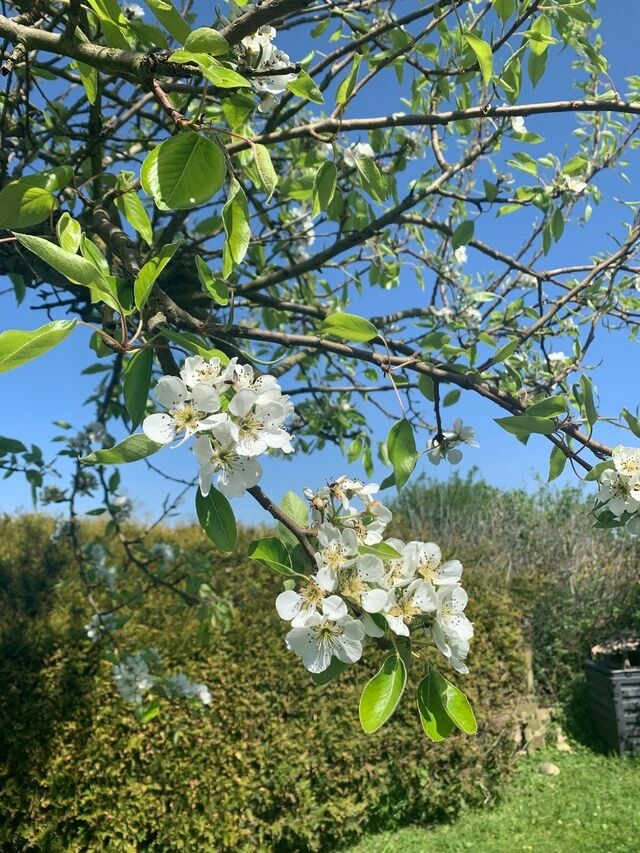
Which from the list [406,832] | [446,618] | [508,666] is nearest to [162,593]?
[406,832]

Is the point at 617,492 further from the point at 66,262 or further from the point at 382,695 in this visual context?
the point at 66,262

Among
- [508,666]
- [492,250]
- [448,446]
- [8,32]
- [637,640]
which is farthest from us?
[637,640]

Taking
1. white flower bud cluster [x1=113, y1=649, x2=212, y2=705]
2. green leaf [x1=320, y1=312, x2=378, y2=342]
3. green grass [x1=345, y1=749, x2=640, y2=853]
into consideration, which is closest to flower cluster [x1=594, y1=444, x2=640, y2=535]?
green leaf [x1=320, y1=312, x2=378, y2=342]

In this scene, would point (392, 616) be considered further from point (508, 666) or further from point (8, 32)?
point (508, 666)

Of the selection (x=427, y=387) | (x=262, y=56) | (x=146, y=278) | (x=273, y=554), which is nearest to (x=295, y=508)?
(x=273, y=554)

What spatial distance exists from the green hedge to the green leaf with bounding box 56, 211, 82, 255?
7.15 ft

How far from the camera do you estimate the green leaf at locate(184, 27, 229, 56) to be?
734mm

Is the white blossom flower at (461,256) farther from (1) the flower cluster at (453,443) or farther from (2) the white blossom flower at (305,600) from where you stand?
(2) the white blossom flower at (305,600)

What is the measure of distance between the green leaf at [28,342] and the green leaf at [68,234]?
20 centimetres

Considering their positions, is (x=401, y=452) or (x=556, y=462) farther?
(x=556, y=462)

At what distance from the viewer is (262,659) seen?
3658 mm

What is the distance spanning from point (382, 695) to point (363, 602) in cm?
10

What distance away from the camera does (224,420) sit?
2.45ft

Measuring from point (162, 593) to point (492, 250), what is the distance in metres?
2.64
